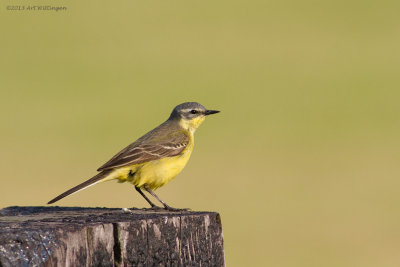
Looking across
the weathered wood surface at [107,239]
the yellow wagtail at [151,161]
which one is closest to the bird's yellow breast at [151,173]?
the yellow wagtail at [151,161]

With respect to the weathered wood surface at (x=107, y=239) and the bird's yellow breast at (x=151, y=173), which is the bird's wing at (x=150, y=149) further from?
the weathered wood surface at (x=107, y=239)

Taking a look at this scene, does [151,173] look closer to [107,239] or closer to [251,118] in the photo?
[107,239]

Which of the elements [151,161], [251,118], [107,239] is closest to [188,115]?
[151,161]

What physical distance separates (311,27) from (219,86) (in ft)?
43.5

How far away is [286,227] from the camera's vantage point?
14.2 m

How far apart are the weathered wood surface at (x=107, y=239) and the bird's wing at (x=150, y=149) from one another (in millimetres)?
2057

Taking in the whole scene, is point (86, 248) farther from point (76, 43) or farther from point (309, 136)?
point (76, 43)

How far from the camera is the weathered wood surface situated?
3658 mm

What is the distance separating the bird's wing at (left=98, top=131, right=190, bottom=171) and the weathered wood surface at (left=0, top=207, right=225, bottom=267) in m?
2.06

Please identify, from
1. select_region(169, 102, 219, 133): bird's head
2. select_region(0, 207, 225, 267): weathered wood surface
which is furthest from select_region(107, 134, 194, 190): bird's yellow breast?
select_region(0, 207, 225, 267): weathered wood surface

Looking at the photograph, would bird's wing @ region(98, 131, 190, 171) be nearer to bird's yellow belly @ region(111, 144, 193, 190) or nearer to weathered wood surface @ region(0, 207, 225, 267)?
bird's yellow belly @ region(111, 144, 193, 190)

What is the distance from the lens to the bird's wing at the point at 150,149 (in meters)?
7.37

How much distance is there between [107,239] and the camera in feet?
13.3

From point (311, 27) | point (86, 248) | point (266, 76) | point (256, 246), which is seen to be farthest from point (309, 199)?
point (311, 27)
